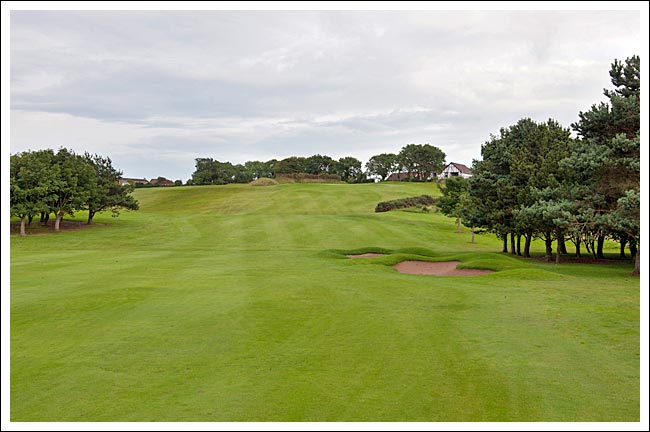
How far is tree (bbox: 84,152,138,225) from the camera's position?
53812mm

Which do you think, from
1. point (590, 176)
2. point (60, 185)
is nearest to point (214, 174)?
point (60, 185)

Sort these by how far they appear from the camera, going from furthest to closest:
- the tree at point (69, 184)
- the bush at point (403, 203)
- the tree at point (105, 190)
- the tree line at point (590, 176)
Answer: the bush at point (403, 203) → the tree at point (105, 190) → the tree at point (69, 184) → the tree line at point (590, 176)

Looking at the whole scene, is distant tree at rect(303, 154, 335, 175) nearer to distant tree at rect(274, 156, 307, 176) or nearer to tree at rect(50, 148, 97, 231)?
distant tree at rect(274, 156, 307, 176)

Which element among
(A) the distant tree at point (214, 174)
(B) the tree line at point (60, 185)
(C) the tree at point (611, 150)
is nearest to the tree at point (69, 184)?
(B) the tree line at point (60, 185)

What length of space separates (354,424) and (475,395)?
267 centimetres

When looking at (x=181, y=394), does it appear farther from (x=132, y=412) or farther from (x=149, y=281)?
(x=149, y=281)

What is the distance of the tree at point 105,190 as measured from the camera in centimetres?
5381

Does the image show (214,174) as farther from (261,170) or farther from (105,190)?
(105,190)

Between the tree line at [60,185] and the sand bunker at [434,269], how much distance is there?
1457 inches

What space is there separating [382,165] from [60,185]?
13148 centimetres

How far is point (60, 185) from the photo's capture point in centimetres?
4862

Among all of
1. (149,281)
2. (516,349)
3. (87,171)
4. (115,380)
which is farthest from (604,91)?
(87,171)

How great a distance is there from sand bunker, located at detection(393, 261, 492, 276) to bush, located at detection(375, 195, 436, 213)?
42.8 metres

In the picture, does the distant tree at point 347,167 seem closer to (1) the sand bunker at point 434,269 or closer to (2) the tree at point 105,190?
(2) the tree at point 105,190
